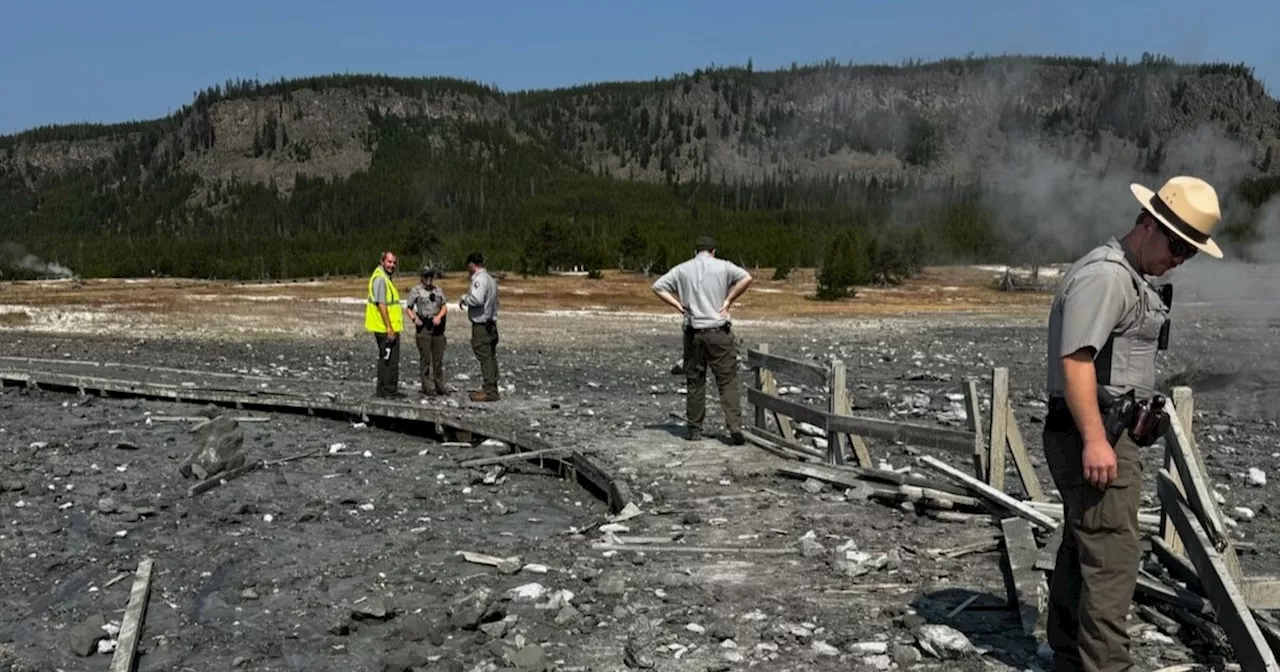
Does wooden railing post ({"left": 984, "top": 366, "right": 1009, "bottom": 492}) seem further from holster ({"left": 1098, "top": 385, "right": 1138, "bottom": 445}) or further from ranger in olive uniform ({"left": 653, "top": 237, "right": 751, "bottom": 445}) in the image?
holster ({"left": 1098, "top": 385, "right": 1138, "bottom": 445})

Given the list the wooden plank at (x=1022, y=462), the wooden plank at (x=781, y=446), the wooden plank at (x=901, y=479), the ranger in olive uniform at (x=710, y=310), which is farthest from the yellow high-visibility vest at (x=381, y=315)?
the wooden plank at (x=1022, y=462)

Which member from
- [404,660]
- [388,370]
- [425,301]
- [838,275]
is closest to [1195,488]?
[404,660]

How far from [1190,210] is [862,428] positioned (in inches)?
217

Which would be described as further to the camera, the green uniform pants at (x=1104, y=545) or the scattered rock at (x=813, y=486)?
the scattered rock at (x=813, y=486)

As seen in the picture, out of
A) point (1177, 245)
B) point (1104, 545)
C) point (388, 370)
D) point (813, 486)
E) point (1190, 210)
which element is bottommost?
point (813, 486)

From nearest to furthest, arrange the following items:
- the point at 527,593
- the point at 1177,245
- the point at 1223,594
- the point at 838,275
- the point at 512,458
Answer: the point at 1177,245, the point at 1223,594, the point at 527,593, the point at 512,458, the point at 838,275

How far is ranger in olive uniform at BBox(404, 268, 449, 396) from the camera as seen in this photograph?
15.5m

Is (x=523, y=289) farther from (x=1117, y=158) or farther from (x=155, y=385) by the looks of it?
(x=155, y=385)

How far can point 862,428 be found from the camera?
9.67 meters

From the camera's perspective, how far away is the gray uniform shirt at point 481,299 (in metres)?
14.7

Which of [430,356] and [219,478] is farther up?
[430,356]

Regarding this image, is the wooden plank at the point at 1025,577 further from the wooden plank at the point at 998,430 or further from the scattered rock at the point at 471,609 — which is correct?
the scattered rock at the point at 471,609

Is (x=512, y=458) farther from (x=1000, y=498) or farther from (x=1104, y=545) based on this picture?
(x=1104, y=545)

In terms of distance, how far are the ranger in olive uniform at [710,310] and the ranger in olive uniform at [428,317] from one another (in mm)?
5305
